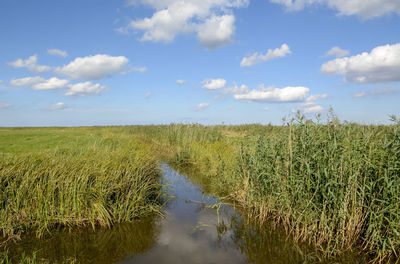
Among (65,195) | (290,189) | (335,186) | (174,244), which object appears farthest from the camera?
(65,195)

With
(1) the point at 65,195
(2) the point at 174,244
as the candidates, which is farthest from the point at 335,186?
(1) the point at 65,195

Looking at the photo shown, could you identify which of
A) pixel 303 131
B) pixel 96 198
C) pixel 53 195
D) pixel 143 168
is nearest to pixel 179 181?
pixel 143 168

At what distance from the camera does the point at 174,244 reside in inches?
225

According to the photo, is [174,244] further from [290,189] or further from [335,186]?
[335,186]

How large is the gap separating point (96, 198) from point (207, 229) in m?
3.09

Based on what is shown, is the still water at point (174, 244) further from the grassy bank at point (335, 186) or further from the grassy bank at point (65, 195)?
the grassy bank at point (335, 186)

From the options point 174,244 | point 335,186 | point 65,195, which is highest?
point 335,186

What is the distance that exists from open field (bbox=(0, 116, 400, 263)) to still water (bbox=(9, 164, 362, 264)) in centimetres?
33

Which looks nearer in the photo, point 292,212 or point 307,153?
point 307,153

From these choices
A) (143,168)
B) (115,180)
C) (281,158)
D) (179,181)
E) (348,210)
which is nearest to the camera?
(348,210)

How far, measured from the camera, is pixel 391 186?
178 inches

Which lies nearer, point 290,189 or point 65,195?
point 290,189

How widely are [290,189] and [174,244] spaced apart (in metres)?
3.13

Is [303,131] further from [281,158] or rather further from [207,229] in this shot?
[207,229]
